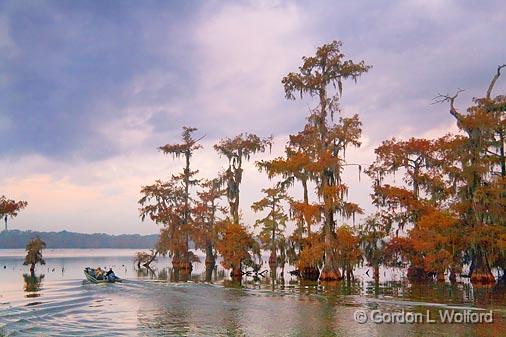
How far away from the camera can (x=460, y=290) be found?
31.1m

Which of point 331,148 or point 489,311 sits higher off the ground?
point 331,148

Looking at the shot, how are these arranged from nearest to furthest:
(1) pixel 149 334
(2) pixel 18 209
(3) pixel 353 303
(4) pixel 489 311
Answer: (1) pixel 149 334 < (4) pixel 489 311 < (3) pixel 353 303 < (2) pixel 18 209

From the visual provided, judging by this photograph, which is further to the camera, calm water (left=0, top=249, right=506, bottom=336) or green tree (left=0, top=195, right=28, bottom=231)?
green tree (left=0, top=195, right=28, bottom=231)

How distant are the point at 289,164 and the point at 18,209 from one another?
21.7 m

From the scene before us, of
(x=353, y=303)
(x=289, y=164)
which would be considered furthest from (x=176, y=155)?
(x=353, y=303)

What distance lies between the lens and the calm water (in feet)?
59.2

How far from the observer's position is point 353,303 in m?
25.5

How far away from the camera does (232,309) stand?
24125 millimetres

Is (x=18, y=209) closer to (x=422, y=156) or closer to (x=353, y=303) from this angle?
(x=353, y=303)

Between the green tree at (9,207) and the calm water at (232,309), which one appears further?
the green tree at (9,207)

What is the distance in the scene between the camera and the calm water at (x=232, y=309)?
18.0m

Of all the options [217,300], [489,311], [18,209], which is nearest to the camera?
[489,311]

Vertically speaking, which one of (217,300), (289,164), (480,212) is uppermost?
(289,164)

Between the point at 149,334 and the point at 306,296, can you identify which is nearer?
the point at 149,334
